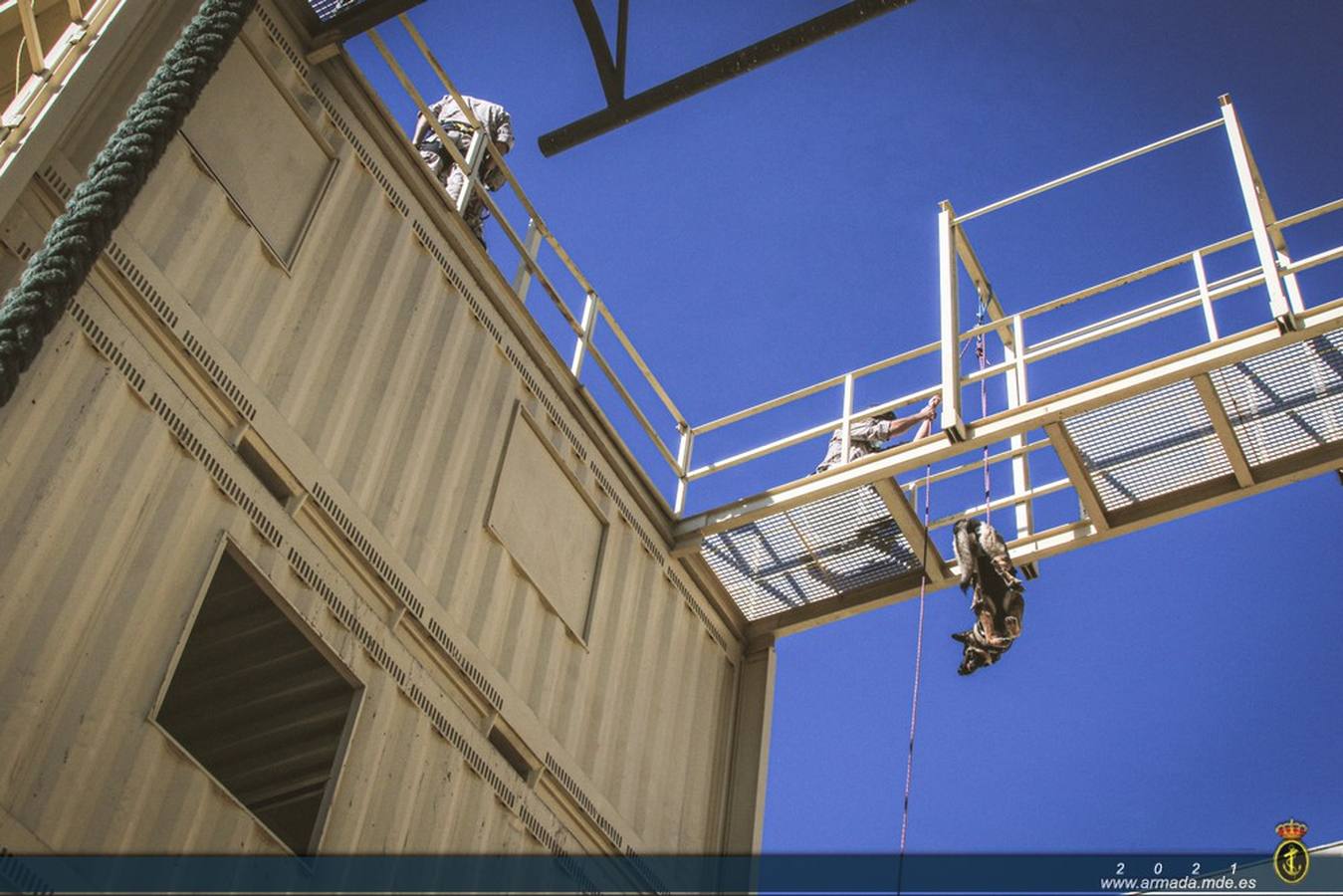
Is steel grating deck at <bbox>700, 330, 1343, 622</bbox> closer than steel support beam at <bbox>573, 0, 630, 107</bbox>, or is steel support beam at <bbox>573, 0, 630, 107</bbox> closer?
steel support beam at <bbox>573, 0, 630, 107</bbox>

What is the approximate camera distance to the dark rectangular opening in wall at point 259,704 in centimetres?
1122

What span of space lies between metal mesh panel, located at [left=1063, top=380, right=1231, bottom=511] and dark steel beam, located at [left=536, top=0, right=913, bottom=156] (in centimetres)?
458

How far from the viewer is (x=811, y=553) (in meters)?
15.1

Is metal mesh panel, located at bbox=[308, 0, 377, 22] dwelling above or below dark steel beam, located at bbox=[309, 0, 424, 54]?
above

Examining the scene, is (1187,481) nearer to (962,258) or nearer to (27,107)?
(962,258)

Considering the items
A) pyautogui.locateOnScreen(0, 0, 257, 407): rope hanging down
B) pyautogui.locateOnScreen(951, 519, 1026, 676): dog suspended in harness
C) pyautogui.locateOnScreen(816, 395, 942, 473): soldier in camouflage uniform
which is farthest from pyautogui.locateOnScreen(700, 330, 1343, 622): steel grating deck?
pyautogui.locateOnScreen(0, 0, 257, 407): rope hanging down

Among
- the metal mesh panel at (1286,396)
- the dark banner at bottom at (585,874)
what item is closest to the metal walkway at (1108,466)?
the metal mesh panel at (1286,396)

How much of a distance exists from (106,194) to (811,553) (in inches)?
377

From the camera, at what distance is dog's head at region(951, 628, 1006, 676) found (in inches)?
507

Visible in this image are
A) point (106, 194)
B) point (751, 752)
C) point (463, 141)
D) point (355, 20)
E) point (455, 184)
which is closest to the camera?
point (106, 194)

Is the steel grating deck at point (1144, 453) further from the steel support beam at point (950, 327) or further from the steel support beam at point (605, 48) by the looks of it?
the steel support beam at point (605, 48)

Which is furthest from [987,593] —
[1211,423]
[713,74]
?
[713,74]

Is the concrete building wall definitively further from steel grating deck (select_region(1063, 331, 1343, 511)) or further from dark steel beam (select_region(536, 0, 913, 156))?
steel grating deck (select_region(1063, 331, 1343, 511))

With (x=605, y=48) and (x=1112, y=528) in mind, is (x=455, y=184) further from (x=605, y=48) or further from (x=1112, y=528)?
(x=1112, y=528)
